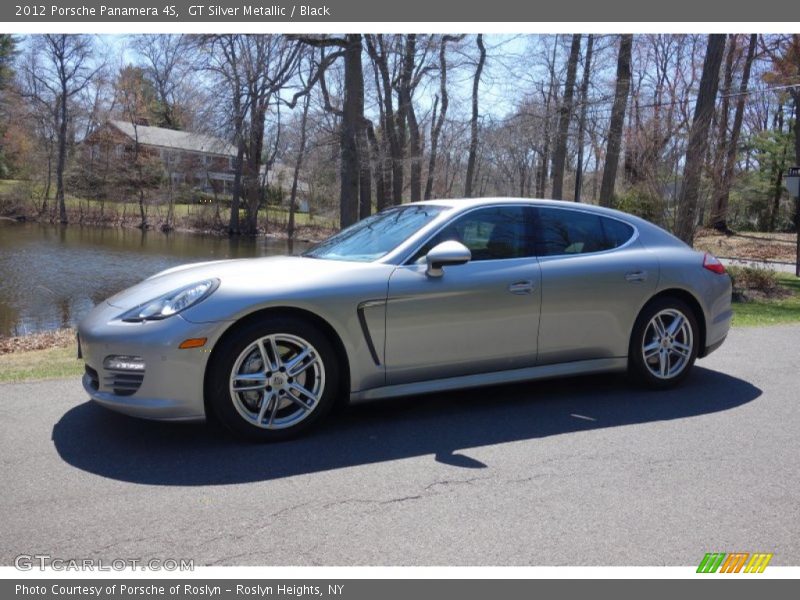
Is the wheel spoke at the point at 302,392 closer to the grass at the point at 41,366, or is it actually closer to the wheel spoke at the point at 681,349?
the grass at the point at 41,366

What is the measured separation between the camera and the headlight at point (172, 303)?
4125 millimetres

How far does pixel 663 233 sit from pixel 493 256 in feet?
5.98

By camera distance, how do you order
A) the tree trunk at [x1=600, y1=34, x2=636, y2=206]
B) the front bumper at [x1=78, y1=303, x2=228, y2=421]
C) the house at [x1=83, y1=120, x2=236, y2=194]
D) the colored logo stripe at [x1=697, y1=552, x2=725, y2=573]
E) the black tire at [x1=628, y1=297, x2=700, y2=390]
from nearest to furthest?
the colored logo stripe at [x1=697, y1=552, x2=725, y2=573] < the front bumper at [x1=78, y1=303, x2=228, y2=421] < the black tire at [x1=628, y1=297, x2=700, y2=390] < the tree trunk at [x1=600, y1=34, x2=636, y2=206] < the house at [x1=83, y1=120, x2=236, y2=194]

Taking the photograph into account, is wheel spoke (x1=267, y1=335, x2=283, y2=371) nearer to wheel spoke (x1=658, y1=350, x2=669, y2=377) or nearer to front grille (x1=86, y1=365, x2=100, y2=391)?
front grille (x1=86, y1=365, x2=100, y2=391)

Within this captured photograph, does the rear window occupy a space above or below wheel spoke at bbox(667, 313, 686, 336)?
above

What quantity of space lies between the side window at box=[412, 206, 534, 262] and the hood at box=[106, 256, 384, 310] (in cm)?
68

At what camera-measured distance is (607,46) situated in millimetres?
26344

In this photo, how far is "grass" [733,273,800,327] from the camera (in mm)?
10398

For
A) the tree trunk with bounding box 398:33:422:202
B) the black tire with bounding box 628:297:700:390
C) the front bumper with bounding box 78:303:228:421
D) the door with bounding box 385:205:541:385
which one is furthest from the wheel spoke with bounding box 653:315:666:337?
the tree trunk with bounding box 398:33:422:202

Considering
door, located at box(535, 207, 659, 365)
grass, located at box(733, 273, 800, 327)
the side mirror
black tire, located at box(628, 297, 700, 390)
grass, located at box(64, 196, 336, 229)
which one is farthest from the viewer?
grass, located at box(64, 196, 336, 229)

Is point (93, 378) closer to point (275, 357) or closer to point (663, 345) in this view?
point (275, 357)

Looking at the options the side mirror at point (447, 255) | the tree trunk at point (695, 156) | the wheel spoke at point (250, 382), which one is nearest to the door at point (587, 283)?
the side mirror at point (447, 255)

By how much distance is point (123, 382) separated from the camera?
159 inches

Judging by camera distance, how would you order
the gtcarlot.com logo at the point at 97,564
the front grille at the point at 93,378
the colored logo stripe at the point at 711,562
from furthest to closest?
the front grille at the point at 93,378, the colored logo stripe at the point at 711,562, the gtcarlot.com logo at the point at 97,564
